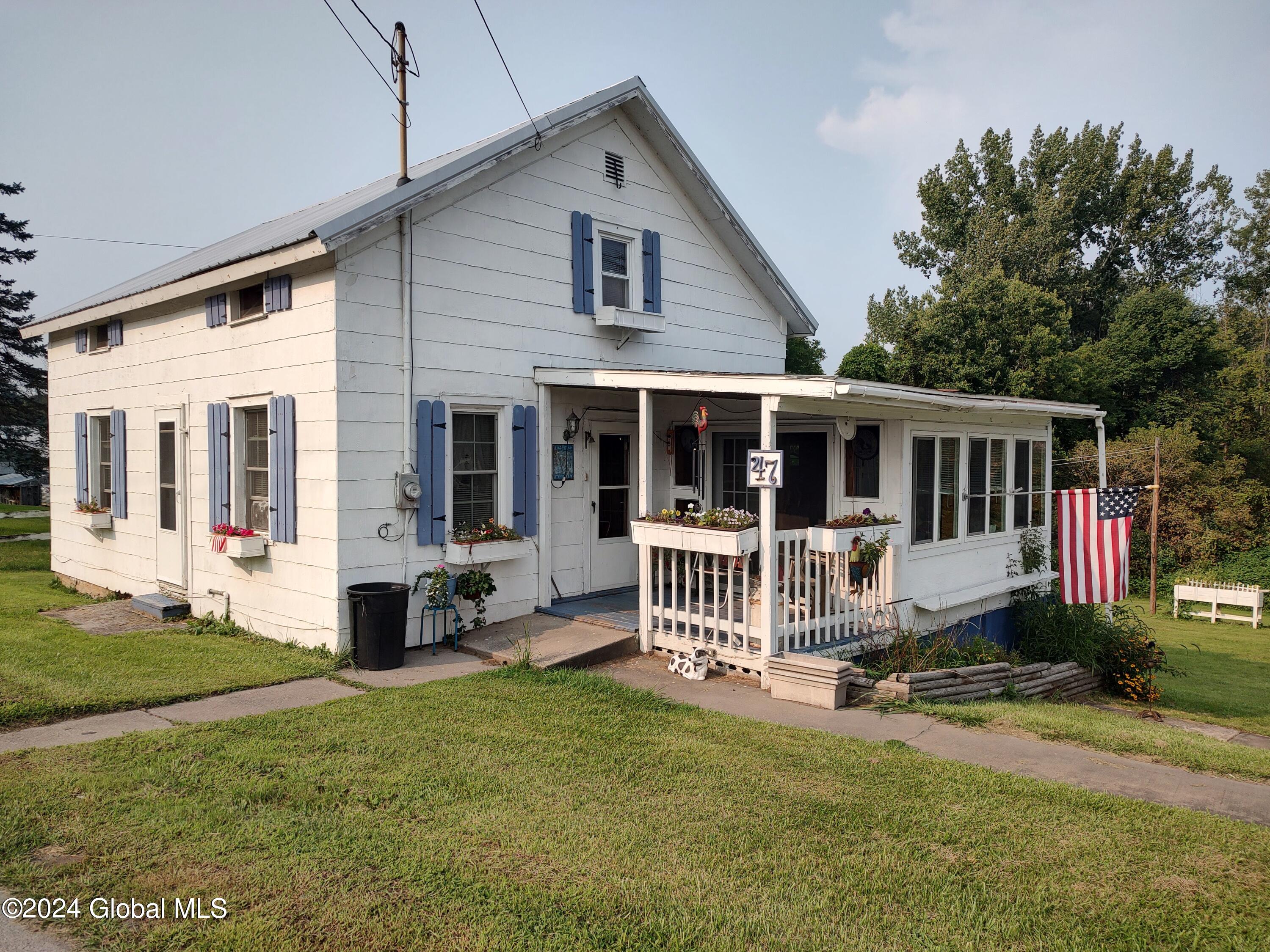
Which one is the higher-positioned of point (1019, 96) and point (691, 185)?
point (1019, 96)

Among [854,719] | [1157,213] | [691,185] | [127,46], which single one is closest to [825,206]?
[691,185]

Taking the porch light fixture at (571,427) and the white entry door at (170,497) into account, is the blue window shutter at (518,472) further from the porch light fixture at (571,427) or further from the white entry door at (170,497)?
the white entry door at (170,497)

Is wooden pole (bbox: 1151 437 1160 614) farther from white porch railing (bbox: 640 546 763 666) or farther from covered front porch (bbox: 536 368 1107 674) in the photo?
white porch railing (bbox: 640 546 763 666)

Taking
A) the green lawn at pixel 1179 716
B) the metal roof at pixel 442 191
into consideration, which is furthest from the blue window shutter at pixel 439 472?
the green lawn at pixel 1179 716

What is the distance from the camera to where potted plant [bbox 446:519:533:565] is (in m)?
8.54

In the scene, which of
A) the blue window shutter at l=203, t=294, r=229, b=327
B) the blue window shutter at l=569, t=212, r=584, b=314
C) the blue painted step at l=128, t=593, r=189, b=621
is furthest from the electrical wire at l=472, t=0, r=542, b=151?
the blue painted step at l=128, t=593, r=189, b=621

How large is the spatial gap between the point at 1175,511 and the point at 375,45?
80.2 ft

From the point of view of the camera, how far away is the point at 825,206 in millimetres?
20781

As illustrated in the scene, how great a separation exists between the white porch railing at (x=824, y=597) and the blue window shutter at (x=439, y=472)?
3.52 meters

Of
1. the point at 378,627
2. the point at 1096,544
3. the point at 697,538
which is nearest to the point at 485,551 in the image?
the point at 378,627

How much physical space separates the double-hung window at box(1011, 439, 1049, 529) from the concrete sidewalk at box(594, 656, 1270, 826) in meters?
6.11

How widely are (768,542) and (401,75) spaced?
6.50 m

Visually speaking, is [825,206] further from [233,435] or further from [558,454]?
[233,435]

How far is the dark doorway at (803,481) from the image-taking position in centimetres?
1025
